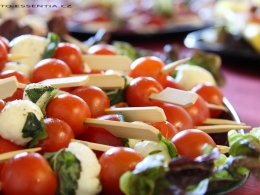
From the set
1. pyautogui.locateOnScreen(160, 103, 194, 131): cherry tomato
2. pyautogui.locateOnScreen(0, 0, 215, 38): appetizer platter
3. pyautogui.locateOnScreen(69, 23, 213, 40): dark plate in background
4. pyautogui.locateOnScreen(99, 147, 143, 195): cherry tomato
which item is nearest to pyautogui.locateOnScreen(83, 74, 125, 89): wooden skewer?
pyautogui.locateOnScreen(160, 103, 194, 131): cherry tomato

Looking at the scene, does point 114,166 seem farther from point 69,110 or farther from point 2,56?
point 2,56

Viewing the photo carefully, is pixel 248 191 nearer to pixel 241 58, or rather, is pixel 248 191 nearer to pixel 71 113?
pixel 71 113

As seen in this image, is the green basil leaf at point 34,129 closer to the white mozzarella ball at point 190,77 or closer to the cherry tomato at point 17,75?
the cherry tomato at point 17,75

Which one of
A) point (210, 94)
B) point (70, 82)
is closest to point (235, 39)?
point (210, 94)

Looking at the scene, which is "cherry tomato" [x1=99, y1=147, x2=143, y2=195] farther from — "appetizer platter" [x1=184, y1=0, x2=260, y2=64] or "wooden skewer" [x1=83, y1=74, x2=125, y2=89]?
"appetizer platter" [x1=184, y1=0, x2=260, y2=64]

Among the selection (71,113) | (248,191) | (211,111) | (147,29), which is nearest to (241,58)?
(147,29)

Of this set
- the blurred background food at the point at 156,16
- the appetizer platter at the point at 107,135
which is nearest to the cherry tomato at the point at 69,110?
the appetizer platter at the point at 107,135
